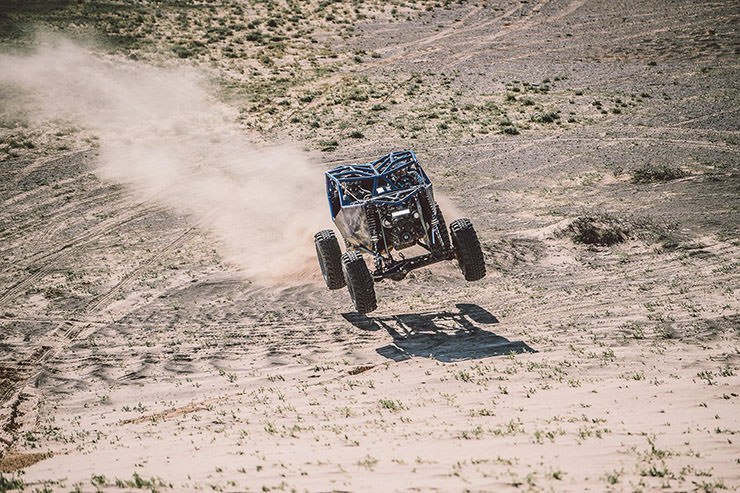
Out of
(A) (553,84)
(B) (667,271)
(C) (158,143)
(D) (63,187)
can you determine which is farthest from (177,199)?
(A) (553,84)

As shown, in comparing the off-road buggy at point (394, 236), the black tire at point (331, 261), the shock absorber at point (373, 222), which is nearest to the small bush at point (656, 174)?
the off-road buggy at point (394, 236)

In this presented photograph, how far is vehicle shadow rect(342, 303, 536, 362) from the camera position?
10.1 m

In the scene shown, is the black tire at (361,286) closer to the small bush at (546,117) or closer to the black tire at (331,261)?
the black tire at (331,261)

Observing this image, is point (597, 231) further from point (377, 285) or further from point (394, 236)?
point (394, 236)

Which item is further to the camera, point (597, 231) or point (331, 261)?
point (597, 231)

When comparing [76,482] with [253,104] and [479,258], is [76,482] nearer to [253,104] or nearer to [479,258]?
[479,258]

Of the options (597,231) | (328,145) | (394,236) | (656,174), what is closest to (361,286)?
(394,236)

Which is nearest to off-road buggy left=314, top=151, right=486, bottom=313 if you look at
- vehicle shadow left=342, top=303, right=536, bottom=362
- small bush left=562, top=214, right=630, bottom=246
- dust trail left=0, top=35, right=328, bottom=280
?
vehicle shadow left=342, top=303, right=536, bottom=362

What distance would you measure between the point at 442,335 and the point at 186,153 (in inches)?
628

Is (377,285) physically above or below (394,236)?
below

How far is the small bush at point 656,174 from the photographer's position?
17.8m

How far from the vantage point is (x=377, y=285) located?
13172mm

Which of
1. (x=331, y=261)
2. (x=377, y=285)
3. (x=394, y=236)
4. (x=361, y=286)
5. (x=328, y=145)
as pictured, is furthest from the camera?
(x=328, y=145)

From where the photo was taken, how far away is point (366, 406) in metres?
8.38
